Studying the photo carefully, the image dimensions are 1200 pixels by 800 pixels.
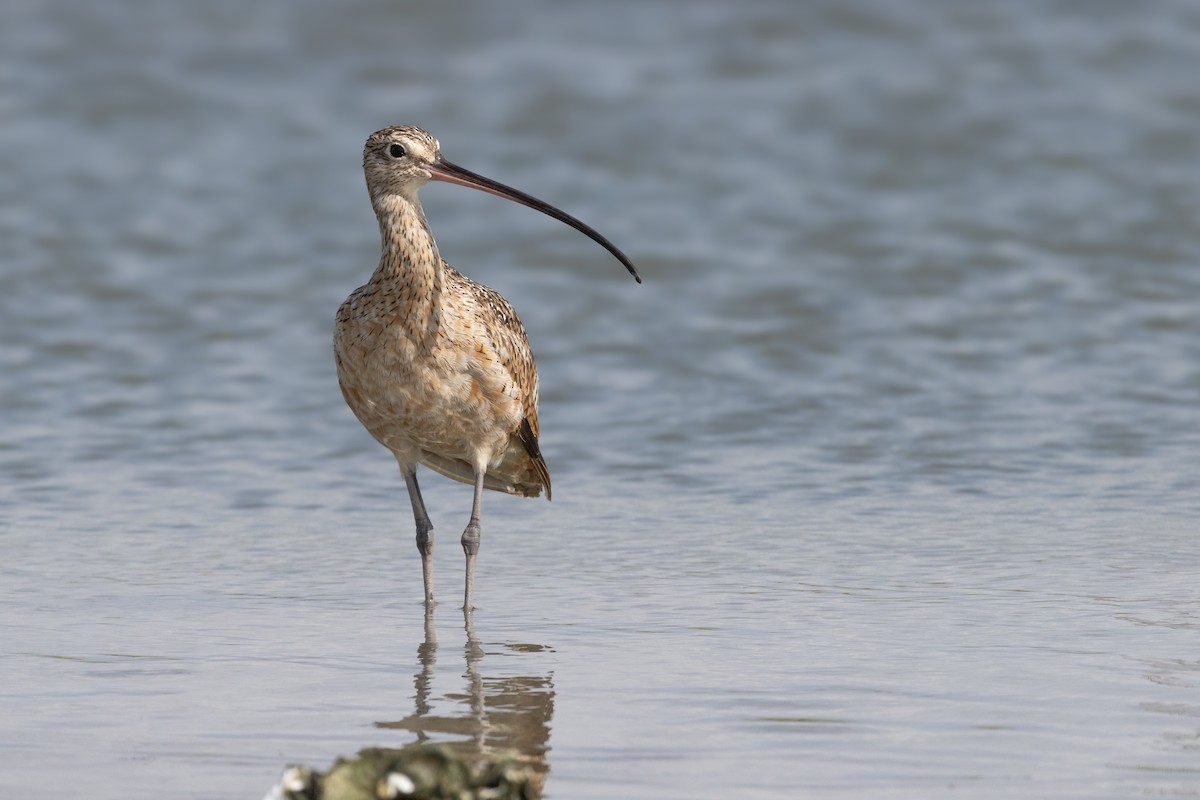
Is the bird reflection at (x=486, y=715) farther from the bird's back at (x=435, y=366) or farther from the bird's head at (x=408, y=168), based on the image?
the bird's head at (x=408, y=168)

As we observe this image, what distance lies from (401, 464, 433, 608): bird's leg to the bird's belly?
22 cm

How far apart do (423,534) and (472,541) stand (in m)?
0.18

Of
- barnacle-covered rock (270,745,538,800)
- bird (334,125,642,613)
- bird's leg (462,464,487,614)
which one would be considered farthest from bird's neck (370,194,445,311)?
barnacle-covered rock (270,745,538,800)

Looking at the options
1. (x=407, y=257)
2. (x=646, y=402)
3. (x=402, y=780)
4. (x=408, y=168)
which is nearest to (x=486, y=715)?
(x=402, y=780)

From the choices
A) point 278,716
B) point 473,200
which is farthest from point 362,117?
point 278,716

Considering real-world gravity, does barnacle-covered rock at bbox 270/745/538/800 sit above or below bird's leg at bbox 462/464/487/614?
below

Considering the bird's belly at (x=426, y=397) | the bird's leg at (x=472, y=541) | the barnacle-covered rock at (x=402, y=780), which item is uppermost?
the bird's belly at (x=426, y=397)

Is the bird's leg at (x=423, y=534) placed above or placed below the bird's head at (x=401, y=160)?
below

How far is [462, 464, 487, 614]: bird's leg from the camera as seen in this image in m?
6.48

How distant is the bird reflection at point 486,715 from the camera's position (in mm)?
4715

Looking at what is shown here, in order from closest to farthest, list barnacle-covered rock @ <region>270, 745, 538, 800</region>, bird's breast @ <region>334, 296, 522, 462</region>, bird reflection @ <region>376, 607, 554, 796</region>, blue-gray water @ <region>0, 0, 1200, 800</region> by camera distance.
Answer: barnacle-covered rock @ <region>270, 745, 538, 800</region>, bird reflection @ <region>376, 607, 554, 796</region>, blue-gray water @ <region>0, 0, 1200, 800</region>, bird's breast @ <region>334, 296, 522, 462</region>

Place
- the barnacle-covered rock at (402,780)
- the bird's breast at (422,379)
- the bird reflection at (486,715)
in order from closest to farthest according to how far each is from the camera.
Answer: the barnacle-covered rock at (402,780) < the bird reflection at (486,715) < the bird's breast at (422,379)

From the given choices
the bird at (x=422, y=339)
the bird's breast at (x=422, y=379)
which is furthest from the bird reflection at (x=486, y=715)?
the bird's breast at (x=422, y=379)

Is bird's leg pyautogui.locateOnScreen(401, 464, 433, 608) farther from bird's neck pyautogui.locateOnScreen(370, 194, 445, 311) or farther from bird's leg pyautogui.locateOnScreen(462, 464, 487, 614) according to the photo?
bird's neck pyautogui.locateOnScreen(370, 194, 445, 311)
